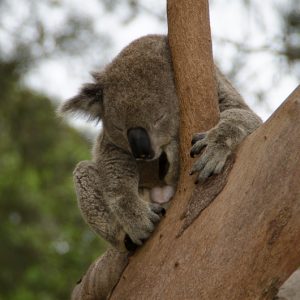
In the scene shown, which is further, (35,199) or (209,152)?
(35,199)

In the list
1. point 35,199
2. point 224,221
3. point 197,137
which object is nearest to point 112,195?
point 197,137

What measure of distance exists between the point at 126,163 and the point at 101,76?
0.66 m

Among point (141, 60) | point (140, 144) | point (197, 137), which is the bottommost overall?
point (140, 144)

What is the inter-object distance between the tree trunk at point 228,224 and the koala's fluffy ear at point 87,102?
0.95m

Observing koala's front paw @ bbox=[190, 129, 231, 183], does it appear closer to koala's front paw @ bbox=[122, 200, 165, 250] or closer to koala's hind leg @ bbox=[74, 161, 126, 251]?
koala's front paw @ bbox=[122, 200, 165, 250]

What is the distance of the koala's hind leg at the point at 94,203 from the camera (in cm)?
453

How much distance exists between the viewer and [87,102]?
4.75 m

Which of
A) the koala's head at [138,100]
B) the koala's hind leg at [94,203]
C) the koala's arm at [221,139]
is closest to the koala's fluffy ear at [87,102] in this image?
the koala's head at [138,100]

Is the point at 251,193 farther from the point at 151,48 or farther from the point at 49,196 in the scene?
the point at 49,196

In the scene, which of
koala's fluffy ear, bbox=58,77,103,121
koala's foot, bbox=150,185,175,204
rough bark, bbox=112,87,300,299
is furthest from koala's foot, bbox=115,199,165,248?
koala's fluffy ear, bbox=58,77,103,121

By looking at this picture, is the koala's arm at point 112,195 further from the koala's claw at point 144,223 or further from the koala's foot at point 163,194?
the koala's foot at point 163,194

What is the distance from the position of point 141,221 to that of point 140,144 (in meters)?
0.53

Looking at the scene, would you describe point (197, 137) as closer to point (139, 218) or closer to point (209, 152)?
A: point (209, 152)

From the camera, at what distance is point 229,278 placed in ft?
10.9
